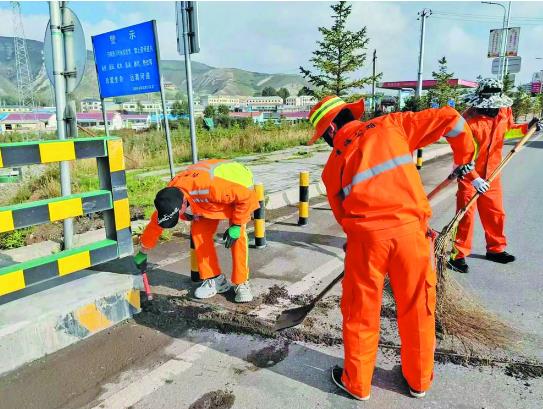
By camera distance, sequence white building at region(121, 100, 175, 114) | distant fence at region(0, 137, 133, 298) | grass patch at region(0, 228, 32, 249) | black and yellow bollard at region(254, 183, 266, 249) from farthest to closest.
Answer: white building at region(121, 100, 175, 114)
black and yellow bollard at region(254, 183, 266, 249)
grass patch at region(0, 228, 32, 249)
distant fence at region(0, 137, 133, 298)

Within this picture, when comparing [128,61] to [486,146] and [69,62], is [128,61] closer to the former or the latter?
[69,62]

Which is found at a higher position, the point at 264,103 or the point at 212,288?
the point at 264,103

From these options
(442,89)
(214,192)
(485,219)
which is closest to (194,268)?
(214,192)

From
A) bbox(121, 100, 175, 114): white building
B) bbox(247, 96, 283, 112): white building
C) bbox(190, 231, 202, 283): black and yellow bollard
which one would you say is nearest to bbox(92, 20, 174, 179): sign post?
bbox(190, 231, 202, 283): black and yellow bollard

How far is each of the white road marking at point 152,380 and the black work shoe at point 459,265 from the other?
9.16 ft

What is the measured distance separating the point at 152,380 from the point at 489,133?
392 centimetres

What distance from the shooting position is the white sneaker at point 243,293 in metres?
3.68

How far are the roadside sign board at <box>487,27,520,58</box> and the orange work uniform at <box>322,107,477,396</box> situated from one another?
120 ft

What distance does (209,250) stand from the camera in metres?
3.75

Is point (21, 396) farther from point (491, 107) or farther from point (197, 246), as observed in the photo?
point (491, 107)

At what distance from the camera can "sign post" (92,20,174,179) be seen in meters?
5.99

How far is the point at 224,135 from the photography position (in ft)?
59.2

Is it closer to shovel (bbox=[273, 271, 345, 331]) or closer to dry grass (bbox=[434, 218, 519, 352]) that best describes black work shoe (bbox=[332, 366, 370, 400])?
shovel (bbox=[273, 271, 345, 331])

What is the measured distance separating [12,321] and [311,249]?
3.22 metres
